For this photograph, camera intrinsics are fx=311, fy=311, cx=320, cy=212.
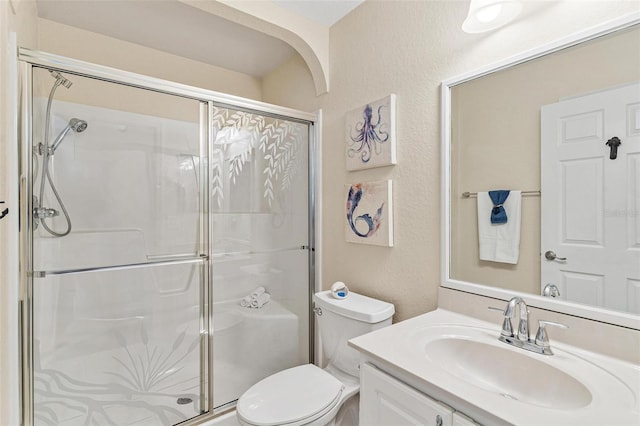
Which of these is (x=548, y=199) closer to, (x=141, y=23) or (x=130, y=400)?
(x=130, y=400)

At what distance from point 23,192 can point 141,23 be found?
1339 mm

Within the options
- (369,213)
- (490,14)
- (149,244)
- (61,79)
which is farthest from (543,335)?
(61,79)

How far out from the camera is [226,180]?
70.2 inches

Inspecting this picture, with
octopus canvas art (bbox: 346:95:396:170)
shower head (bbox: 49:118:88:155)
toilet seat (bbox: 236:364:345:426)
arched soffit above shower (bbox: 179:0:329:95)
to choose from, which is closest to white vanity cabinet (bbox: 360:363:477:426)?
toilet seat (bbox: 236:364:345:426)

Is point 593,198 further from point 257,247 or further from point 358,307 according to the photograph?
point 257,247

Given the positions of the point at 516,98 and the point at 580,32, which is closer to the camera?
the point at 580,32

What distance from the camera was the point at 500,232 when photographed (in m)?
1.21

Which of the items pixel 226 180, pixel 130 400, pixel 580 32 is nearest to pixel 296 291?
pixel 226 180

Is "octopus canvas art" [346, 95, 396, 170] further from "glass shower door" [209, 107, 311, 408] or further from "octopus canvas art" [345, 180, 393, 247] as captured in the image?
"glass shower door" [209, 107, 311, 408]

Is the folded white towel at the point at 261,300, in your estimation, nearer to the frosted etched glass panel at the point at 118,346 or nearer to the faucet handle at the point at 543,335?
the frosted etched glass panel at the point at 118,346

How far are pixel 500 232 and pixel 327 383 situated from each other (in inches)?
40.1

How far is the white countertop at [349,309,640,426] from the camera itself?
0.69m

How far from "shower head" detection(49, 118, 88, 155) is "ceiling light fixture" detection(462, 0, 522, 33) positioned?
1.67 m

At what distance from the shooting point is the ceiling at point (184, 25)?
1804 millimetres
